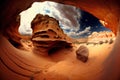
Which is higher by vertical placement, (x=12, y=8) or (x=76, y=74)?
(x=12, y=8)

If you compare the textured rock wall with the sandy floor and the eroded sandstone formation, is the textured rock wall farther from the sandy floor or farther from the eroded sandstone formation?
the eroded sandstone formation

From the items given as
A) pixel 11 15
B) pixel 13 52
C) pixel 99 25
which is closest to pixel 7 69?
pixel 13 52

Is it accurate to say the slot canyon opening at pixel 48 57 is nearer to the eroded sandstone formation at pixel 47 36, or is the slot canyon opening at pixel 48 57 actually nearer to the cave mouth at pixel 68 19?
the eroded sandstone formation at pixel 47 36

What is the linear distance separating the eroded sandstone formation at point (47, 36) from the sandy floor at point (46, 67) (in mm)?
375

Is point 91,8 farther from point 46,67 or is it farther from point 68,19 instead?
point 68,19

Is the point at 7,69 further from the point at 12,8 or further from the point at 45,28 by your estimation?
the point at 45,28

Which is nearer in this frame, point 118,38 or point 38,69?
point 118,38

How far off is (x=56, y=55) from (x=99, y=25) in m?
3.15

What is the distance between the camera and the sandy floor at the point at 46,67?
3713mm

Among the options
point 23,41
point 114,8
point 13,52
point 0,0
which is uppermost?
point 23,41

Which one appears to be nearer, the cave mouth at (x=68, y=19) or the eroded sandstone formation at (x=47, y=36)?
the eroded sandstone formation at (x=47, y=36)

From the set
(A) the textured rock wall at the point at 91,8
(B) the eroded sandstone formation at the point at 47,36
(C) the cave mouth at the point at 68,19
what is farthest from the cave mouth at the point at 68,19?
(A) the textured rock wall at the point at 91,8

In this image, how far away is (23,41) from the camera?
19.6 feet

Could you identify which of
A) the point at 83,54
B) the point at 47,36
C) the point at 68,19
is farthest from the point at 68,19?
the point at 83,54
